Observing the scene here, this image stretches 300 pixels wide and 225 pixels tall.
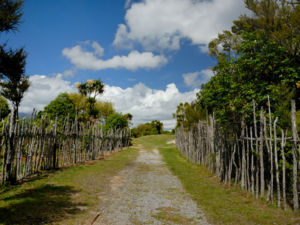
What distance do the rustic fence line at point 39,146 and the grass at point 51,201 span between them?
791 millimetres

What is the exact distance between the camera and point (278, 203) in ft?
17.0

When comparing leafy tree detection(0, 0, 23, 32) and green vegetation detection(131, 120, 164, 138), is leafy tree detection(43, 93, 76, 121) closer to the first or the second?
leafy tree detection(0, 0, 23, 32)

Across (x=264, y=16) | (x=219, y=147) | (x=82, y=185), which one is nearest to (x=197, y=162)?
(x=219, y=147)

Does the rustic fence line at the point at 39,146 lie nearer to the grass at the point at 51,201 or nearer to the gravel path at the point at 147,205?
the grass at the point at 51,201

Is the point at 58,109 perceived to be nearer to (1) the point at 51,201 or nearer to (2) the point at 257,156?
(1) the point at 51,201

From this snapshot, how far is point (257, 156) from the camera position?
19.8 ft

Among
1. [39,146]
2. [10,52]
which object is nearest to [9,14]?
[10,52]

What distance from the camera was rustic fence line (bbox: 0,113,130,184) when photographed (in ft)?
23.1

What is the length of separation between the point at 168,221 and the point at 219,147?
541cm

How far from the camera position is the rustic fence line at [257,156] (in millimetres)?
5098

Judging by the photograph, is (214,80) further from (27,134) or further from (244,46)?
(27,134)

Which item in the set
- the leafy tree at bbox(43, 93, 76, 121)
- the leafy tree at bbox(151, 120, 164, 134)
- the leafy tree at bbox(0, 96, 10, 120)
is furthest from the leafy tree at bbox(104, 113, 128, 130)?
the leafy tree at bbox(151, 120, 164, 134)

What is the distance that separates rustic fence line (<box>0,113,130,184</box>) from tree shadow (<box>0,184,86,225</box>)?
63.7 inches

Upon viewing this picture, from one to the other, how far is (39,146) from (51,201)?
163 inches
